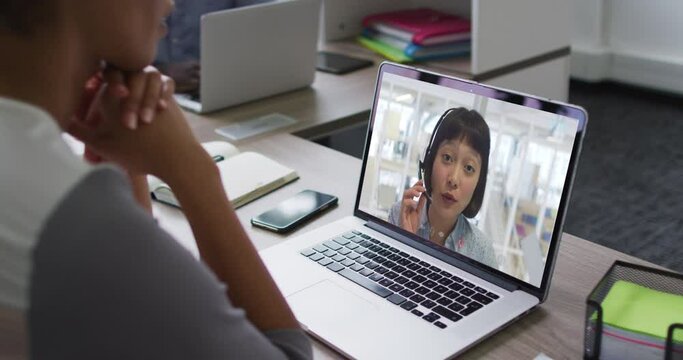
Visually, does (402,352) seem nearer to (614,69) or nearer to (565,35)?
(565,35)

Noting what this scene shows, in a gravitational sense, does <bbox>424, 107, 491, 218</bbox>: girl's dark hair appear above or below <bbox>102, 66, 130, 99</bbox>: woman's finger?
below

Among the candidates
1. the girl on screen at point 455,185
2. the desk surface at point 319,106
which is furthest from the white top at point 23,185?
the desk surface at point 319,106

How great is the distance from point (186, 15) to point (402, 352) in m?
1.67

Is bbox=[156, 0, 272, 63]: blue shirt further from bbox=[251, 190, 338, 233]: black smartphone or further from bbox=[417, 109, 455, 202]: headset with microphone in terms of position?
bbox=[417, 109, 455, 202]: headset with microphone

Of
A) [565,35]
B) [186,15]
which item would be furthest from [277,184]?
[565,35]

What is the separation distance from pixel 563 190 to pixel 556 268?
7.6 inches

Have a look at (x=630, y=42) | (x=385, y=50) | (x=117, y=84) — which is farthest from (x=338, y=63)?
(x=630, y=42)

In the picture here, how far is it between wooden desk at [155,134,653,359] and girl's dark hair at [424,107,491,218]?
170mm

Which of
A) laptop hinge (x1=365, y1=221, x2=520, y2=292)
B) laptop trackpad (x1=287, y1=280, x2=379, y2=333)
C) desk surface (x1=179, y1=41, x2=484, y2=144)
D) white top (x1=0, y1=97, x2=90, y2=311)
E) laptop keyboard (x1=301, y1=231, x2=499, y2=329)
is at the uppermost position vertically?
white top (x1=0, y1=97, x2=90, y2=311)

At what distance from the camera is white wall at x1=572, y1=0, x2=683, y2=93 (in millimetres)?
3947

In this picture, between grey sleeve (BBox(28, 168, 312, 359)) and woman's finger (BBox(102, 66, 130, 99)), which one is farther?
woman's finger (BBox(102, 66, 130, 99))

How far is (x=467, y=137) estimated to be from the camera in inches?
42.3

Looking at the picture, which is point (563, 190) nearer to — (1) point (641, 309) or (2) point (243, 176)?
(1) point (641, 309)

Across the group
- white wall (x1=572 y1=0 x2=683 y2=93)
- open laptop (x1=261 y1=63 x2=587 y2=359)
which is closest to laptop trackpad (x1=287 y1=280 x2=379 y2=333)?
open laptop (x1=261 y1=63 x2=587 y2=359)
